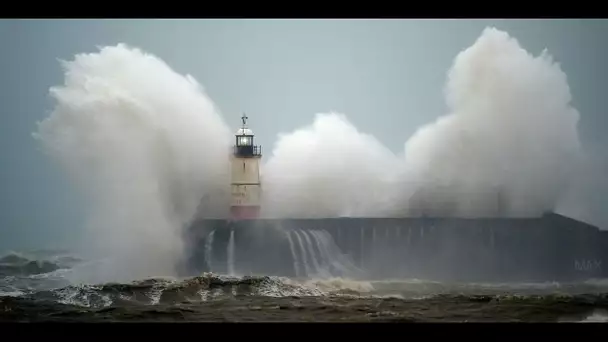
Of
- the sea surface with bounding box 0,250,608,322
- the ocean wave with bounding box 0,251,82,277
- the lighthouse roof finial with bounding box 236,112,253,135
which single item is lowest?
the sea surface with bounding box 0,250,608,322

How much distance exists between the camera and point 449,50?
420 centimetres

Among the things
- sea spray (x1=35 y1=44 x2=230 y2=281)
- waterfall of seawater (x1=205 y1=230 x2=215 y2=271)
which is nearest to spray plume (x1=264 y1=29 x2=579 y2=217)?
waterfall of seawater (x1=205 y1=230 x2=215 y2=271)

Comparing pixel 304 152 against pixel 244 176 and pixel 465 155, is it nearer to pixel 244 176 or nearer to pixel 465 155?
pixel 244 176

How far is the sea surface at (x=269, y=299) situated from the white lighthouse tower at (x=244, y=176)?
1.28 ft

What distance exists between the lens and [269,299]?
13.7ft

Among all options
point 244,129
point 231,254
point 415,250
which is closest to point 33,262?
point 231,254

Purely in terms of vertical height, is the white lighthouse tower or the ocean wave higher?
the white lighthouse tower

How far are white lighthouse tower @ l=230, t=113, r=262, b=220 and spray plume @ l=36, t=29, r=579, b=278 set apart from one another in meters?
0.07

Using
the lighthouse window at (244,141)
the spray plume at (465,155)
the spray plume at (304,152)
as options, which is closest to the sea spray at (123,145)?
the spray plume at (304,152)

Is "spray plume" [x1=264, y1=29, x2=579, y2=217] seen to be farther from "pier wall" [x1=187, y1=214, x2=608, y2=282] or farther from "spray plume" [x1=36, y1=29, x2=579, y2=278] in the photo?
"pier wall" [x1=187, y1=214, x2=608, y2=282]

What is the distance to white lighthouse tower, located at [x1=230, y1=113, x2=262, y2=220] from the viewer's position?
4.23 meters

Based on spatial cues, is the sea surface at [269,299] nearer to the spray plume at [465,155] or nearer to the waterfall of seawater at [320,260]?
the waterfall of seawater at [320,260]

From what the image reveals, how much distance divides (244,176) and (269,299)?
729 mm

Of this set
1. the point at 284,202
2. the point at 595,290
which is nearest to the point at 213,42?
the point at 284,202
